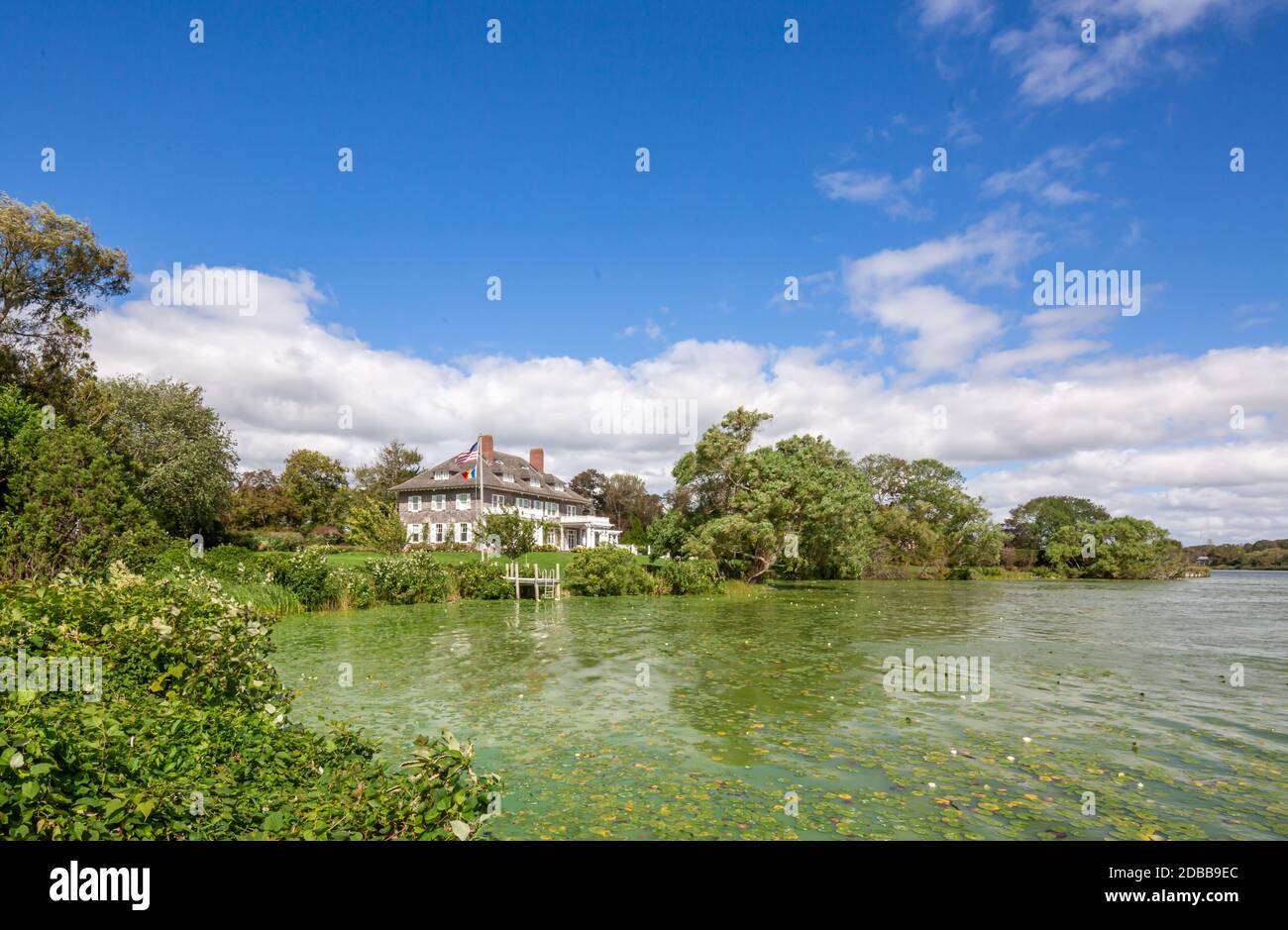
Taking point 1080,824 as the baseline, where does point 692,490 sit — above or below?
above

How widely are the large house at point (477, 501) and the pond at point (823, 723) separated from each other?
40349mm

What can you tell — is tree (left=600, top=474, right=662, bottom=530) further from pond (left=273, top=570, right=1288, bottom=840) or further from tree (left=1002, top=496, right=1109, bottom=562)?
pond (left=273, top=570, right=1288, bottom=840)

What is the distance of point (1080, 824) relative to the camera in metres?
7.65

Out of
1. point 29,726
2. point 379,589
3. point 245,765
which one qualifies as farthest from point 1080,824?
point 379,589

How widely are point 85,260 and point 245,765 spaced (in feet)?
132

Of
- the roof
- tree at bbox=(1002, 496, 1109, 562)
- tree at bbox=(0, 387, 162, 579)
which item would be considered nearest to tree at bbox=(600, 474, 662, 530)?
the roof

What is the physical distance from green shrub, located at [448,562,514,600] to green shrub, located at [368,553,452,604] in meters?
0.86

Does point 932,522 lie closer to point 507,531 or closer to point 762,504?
point 762,504

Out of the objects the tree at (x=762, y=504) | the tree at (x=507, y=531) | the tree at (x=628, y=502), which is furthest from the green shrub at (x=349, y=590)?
the tree at (x=628, y=502)

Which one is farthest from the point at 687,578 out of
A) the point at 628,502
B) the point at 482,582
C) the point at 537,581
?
the point at 628,502
